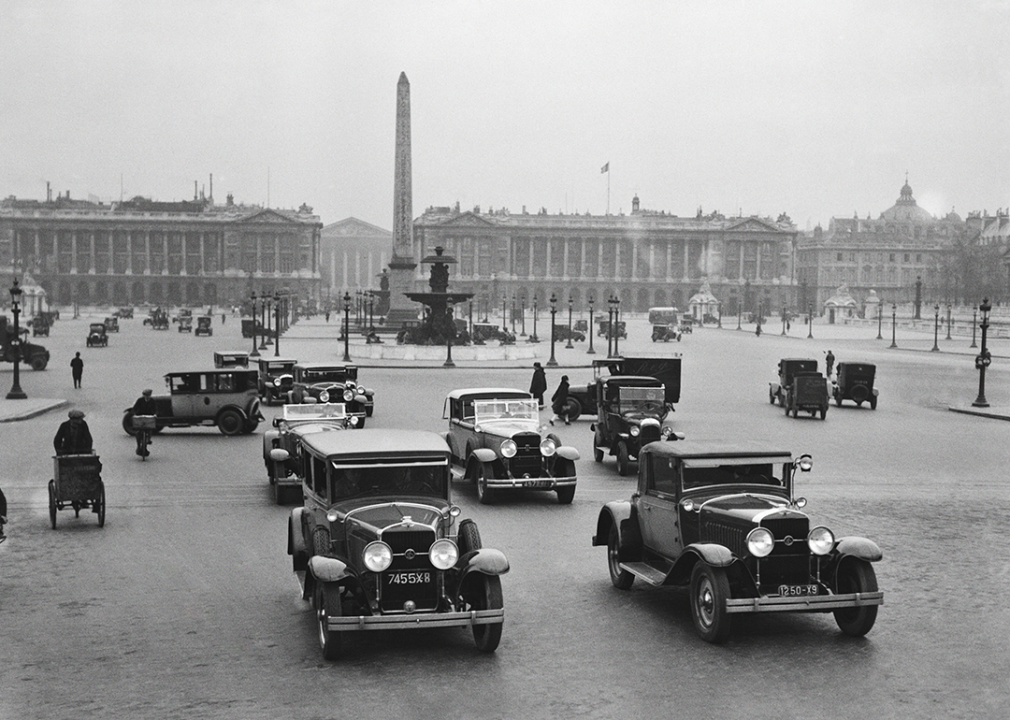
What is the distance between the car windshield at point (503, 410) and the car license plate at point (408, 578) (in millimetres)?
9821

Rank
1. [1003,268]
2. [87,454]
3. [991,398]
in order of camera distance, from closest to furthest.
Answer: [87,454] → [991,398] → [1003,268]

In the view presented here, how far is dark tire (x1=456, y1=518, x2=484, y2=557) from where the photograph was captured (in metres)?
12.0

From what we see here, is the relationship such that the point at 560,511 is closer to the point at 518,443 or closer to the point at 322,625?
the point at 518,443

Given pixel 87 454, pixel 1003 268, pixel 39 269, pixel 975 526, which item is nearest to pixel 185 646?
pixel 87 454

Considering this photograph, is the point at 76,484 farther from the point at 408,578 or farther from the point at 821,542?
the point at 821,542

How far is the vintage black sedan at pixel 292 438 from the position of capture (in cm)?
1925

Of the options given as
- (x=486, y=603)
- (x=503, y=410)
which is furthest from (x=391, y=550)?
(x=503, y=410)

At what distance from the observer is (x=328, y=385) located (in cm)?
3100

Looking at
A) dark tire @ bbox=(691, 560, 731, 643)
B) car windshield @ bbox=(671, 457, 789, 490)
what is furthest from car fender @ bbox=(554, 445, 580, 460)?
dark tire @ bbox=(691, 560, 731, 643)

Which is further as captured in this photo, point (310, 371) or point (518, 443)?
point (310, 371)

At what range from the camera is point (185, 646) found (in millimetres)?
11508

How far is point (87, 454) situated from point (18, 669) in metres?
7.29

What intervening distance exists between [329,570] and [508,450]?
8.89 m

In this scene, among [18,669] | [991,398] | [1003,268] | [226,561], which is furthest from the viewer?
[1003,268]
